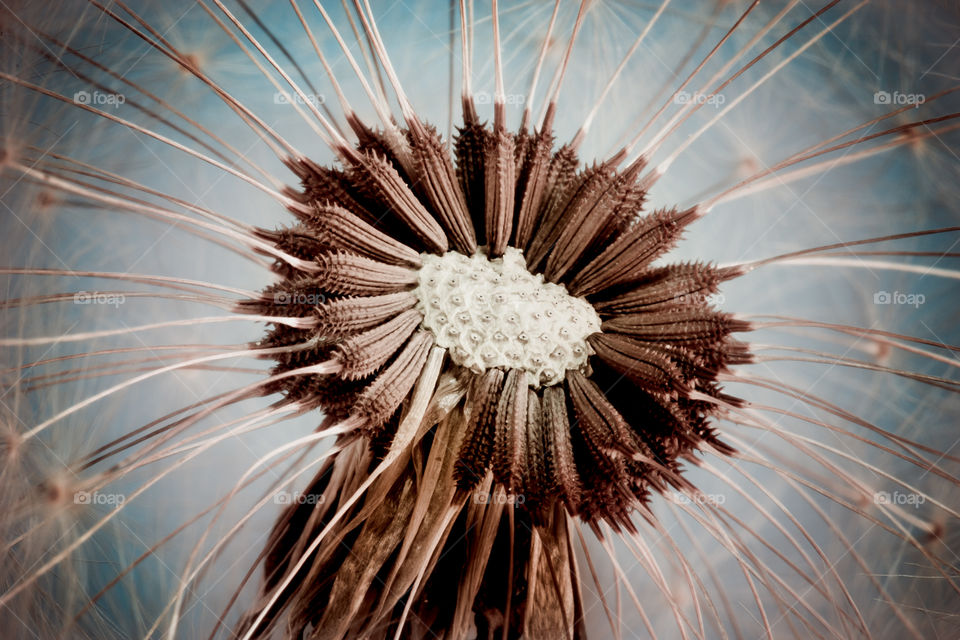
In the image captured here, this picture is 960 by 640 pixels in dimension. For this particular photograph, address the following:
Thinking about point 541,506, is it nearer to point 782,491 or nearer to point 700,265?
point 700,265

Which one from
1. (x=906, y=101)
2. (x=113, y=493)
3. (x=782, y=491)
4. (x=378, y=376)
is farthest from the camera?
(x=782, y=491)

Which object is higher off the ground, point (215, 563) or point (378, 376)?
point (378, 376)

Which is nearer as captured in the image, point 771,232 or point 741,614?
point 741,614

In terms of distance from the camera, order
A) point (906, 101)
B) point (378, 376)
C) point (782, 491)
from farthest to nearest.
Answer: point (782, 491)
point (906, 101)
point (378, 376)

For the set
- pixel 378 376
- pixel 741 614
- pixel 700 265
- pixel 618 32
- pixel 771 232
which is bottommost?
pixel 741 614

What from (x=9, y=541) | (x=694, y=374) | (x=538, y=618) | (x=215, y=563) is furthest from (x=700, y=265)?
(x=9, y=541)
